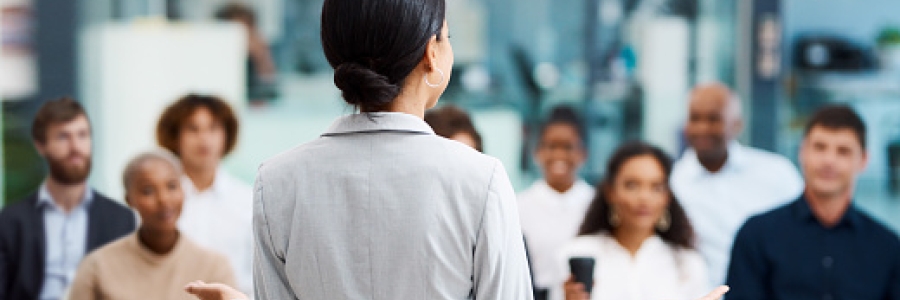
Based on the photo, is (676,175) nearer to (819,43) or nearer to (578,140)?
(578,140)

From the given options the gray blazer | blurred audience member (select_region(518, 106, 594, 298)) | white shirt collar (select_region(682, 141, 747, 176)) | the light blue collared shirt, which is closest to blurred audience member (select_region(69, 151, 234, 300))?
the light blue collared shirt

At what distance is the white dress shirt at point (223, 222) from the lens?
171 inches

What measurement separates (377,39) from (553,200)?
3.04 metres

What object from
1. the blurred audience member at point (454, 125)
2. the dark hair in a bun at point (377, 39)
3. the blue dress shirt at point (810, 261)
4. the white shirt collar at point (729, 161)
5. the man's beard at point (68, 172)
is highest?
the dark hair in a bun at point (377, 39)

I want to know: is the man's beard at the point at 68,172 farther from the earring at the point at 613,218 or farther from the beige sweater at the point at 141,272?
the earring at the point at 613,218

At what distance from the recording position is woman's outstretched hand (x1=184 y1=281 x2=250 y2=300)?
1.76 meters

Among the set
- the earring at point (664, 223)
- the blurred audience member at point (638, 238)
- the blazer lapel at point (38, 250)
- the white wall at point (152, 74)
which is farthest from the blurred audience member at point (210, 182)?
the earring at point (664, 223)

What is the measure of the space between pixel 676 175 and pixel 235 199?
5.32 ft

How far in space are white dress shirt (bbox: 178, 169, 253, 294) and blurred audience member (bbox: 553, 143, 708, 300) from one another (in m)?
1.04

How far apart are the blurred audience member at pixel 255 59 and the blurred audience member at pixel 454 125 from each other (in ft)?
4.50

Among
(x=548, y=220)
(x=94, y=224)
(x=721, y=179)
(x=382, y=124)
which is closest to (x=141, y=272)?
(x=94, y=224)

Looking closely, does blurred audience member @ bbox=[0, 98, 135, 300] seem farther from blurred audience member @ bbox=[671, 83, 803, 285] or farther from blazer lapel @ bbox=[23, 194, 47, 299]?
blurred audience member @ bbox=[671, 83, 803, 285]

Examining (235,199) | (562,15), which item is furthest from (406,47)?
(562,15)

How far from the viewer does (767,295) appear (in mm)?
3809
